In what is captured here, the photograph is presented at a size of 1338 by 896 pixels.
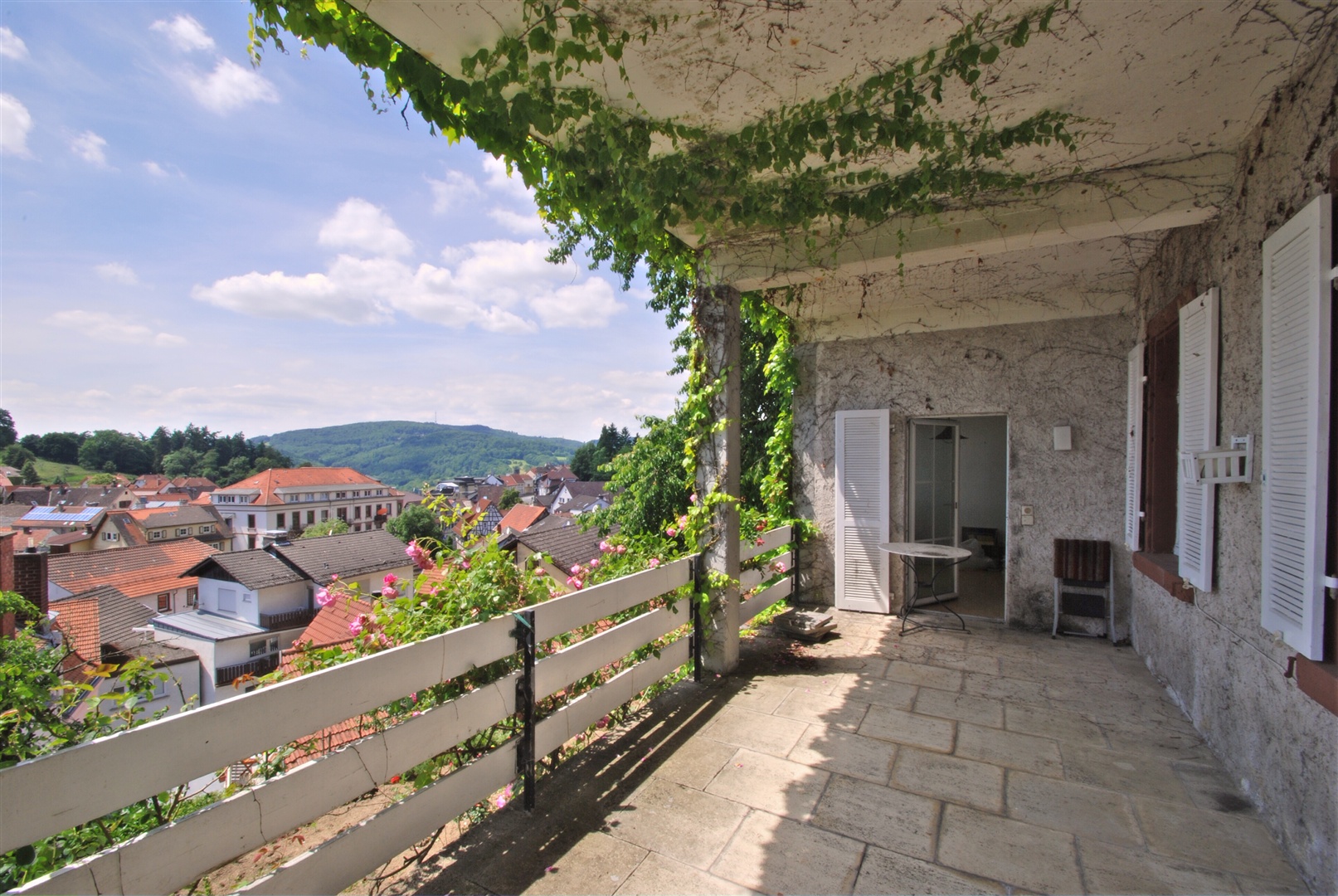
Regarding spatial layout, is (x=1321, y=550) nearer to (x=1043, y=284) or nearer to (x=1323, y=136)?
(x=1323, y=136)

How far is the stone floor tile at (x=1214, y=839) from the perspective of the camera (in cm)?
191

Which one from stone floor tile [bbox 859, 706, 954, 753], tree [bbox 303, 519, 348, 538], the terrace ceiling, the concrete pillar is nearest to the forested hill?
tree [bbox 303, 519, 348, 538]

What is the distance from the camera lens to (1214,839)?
2059 millimetres

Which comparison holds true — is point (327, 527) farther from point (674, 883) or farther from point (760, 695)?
point (674, 883)

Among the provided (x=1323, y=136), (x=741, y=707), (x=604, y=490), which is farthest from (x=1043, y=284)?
(x=604, y=490)

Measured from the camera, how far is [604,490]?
29.7 ft

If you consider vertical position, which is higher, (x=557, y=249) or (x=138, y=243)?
(x=557, y=249)

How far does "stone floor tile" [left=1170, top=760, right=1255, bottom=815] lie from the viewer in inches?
89.0

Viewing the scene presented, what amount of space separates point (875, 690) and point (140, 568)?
17662 mm

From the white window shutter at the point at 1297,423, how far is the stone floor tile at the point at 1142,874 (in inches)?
31.1

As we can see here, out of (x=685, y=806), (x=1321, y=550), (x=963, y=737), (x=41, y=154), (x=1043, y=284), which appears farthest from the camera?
(x=1043, y=284)

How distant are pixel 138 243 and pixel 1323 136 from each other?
9.76 m

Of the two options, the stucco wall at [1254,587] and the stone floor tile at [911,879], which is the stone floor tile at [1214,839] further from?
the stone floor tile at [911,879]

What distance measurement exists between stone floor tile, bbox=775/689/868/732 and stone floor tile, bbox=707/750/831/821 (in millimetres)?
504
